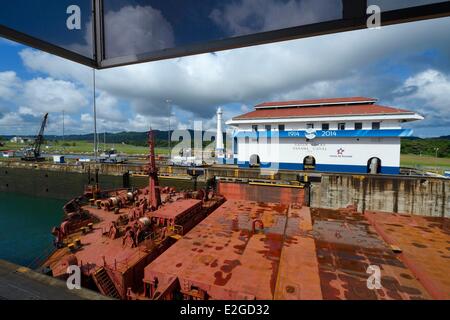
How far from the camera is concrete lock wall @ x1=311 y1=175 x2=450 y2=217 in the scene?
20759mm

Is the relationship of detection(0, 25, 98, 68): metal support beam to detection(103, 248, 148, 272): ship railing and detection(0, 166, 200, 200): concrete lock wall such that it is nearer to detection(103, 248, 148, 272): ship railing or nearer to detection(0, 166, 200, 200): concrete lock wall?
detection(103, 248, 148, 272): ship railing

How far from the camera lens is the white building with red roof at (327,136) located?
2608cm

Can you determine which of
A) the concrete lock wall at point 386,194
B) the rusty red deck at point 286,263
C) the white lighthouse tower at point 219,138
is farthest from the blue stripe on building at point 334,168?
the white lighthouse tower at point 219,138

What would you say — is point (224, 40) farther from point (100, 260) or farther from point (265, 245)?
point (100, 260)

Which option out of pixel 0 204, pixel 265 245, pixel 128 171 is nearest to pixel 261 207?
pixel 265 245

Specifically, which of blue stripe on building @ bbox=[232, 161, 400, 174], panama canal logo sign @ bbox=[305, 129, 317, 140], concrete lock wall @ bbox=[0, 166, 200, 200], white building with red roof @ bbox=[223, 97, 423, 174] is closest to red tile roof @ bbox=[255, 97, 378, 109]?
white building with red roof @ bbox=[223, 97, 423, 174]

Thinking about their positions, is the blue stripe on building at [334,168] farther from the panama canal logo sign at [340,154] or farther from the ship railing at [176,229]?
the ship railing at [176,229]

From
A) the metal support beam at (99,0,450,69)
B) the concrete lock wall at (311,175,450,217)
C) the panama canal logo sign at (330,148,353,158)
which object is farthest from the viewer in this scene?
the panama canal logo sign at (330,148,353,158)

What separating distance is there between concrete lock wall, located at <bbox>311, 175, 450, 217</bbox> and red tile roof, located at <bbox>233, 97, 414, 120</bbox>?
9.17m

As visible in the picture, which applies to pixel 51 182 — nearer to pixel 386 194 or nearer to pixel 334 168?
pixel 334 168
